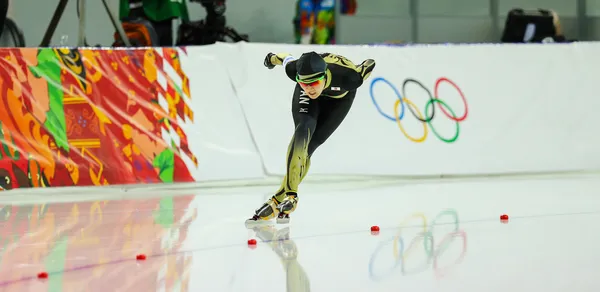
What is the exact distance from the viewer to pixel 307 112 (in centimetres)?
490

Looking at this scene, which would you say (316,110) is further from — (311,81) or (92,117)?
(92,117)

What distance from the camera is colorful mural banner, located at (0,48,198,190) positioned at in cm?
675

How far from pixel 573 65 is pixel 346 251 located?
17.1 feet

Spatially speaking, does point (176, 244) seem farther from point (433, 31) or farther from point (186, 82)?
point (433, 31)

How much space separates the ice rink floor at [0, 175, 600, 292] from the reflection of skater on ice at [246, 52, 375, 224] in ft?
0.52

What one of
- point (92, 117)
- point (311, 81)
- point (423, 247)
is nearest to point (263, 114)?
point (92, 117)

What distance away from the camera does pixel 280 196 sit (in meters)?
4.84

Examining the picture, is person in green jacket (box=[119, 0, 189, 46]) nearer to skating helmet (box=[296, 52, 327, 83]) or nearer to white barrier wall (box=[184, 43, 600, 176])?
white barrier wall (box=[184, 43, 600, 176])

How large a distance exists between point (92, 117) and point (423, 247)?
3918 mm

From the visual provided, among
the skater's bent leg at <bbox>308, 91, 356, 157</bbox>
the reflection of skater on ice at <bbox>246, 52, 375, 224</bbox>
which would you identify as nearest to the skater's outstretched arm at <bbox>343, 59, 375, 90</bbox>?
the reflection of skater on ice at <bbox>246, 52, 375, 224</bbox>

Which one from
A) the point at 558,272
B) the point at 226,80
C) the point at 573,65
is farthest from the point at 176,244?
the point at 573,65

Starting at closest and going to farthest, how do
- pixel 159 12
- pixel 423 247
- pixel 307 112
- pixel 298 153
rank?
1. pixel 423 247
2. pixel 298 153
3. pixel 307 112
4. pixel 159 12

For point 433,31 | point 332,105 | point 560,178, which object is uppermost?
point 433,31

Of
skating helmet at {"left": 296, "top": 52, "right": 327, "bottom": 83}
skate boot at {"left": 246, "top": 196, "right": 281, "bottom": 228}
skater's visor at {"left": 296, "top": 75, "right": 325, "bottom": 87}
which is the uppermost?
skating helmet at {"left": 296, "top": 52, "right": 327, "bottom": 83}
